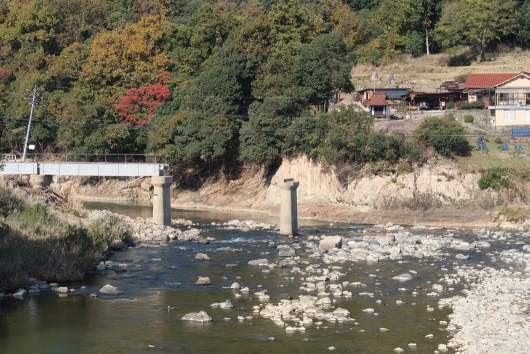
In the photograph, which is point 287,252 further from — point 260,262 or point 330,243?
point 330,243

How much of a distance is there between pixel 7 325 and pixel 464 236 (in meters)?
32.8

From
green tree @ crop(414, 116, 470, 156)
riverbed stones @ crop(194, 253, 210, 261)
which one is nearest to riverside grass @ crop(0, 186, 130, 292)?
riverbed stones @ crop(194, 253, 210, 261)

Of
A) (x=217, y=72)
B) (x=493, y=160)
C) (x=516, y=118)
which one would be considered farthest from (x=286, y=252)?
(x=516, y=118)

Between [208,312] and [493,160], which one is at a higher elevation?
[493,160]

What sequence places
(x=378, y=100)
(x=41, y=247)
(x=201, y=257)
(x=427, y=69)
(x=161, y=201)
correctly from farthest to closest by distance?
(x=427, y=69) → (x=378, y=100) → (x=161, y=201) → (x=201, y=257) → (x=41, y=247)

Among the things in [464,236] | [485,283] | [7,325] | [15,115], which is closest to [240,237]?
[464,236]

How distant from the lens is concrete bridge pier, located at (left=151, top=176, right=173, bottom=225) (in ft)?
191

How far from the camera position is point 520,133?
73.1 meters

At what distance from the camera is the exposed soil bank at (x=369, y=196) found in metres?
62.9

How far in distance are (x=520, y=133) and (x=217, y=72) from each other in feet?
95.5

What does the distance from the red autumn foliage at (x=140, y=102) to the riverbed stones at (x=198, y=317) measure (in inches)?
2135

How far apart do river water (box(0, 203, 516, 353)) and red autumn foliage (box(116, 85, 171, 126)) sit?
40.3m

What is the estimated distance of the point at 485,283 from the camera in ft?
124

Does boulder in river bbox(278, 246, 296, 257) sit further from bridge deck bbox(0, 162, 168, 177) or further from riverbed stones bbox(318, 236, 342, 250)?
bridge deck bbox(0, 162, 168, 177)
